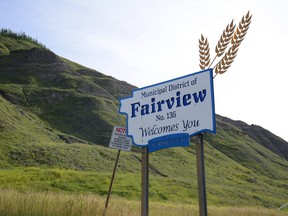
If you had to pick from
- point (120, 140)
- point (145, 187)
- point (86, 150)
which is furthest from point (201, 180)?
point (86, 150)

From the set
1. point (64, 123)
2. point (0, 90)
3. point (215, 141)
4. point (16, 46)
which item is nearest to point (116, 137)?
point (64, 123)

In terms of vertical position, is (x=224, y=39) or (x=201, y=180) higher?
(x=224, y=39)

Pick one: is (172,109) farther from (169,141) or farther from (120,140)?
(120,140)

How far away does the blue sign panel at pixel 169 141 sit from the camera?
6.49 metres

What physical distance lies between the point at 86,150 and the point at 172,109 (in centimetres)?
4765

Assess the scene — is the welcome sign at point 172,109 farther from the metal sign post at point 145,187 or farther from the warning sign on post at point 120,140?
the warning sign on post at point 120,140

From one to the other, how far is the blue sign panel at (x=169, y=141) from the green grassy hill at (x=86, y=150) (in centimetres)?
1414

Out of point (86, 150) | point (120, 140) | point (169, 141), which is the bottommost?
point (169, 141)

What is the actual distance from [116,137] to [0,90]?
253 ft

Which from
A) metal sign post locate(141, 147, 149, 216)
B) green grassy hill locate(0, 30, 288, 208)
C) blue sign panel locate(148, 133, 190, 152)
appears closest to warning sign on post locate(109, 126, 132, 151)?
metal sign post locate(141, 147, 149, 216)

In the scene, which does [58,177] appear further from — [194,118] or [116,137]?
[194,118]

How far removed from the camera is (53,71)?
106688mm

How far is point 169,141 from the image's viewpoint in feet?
22.0

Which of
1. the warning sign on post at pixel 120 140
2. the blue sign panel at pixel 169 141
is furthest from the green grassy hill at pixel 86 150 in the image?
the blue sign panel at pixel 169 141
